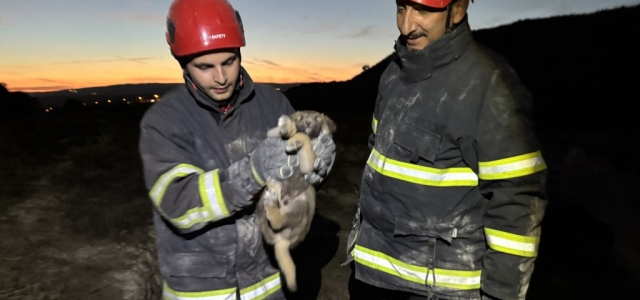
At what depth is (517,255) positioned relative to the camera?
1.93 metres

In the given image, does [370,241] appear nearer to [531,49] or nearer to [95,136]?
[95,136]

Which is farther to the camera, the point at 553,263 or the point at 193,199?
the point at 553,263

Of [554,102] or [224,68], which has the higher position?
[224,68]

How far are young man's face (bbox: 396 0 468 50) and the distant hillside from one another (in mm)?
10117

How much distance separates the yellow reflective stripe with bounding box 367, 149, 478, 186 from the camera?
2068mm

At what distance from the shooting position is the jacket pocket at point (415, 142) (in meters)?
2.08

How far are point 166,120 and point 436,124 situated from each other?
1404 millimetres

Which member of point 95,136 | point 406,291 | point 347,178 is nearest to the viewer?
point 406,291

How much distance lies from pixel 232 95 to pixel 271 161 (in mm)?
530

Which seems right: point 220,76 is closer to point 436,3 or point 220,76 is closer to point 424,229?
point 436,3

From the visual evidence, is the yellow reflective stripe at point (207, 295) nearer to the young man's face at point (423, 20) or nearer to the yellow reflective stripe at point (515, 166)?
the yellow reflective stripe at point (515, 166)

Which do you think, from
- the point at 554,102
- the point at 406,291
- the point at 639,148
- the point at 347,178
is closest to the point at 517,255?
the point at 406,291

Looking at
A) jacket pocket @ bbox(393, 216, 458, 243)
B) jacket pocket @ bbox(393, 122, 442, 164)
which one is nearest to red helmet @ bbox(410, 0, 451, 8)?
jacket pocket @ bbox(393, 122, 442, 164)

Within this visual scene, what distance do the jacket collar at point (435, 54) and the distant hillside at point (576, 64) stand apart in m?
10.1
